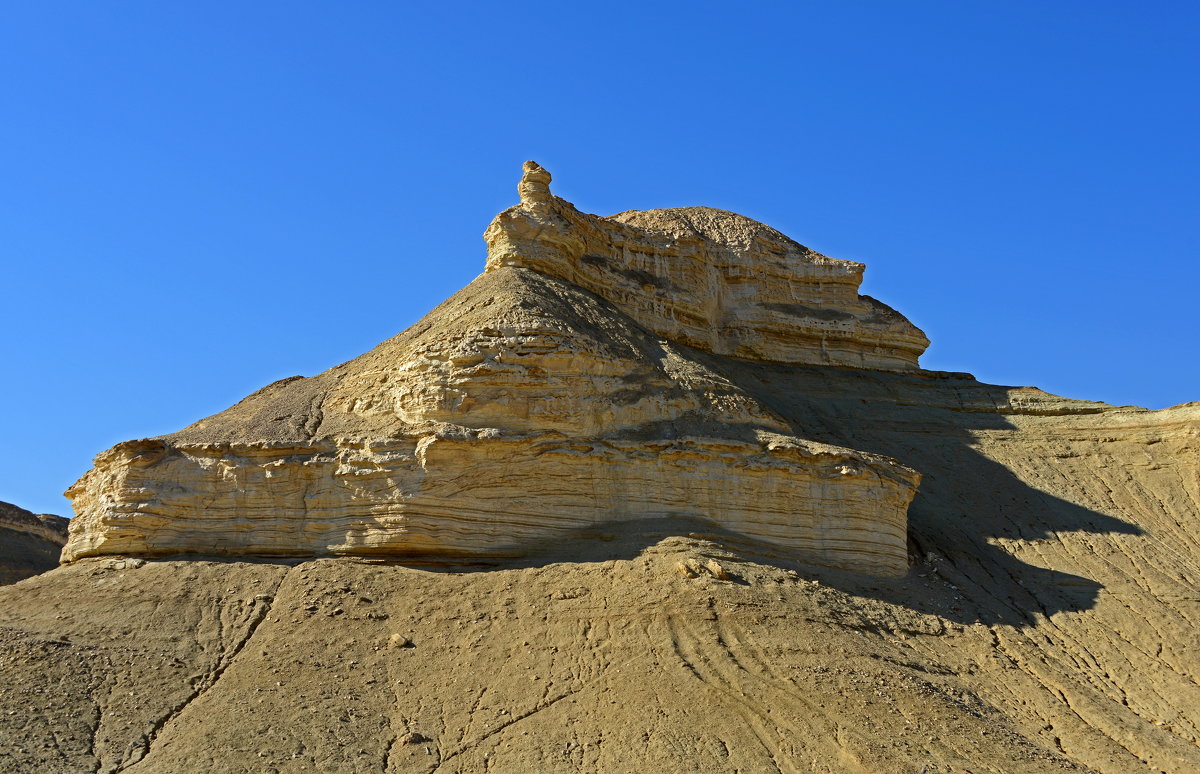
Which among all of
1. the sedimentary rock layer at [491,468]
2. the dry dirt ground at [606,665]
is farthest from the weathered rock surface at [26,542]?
the dry dirt ground at [606,665]

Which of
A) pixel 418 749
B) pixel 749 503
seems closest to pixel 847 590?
pixel 749 503

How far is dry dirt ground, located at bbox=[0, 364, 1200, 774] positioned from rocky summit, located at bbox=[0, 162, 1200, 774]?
69mm

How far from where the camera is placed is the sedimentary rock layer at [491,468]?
24219 millimetres

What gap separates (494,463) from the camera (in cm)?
2448

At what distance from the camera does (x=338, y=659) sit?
21125mm

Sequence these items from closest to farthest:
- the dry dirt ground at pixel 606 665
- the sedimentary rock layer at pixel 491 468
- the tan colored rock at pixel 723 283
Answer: the dry dirt ground at pixel 606 665
the sedimentary rock layer at pixel 491 468
the tan colored rock at pixel 723 283

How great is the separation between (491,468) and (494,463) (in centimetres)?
12

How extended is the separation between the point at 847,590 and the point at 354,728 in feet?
34.8

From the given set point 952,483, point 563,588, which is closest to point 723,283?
point 952,483

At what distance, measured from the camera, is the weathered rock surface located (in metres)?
41.8

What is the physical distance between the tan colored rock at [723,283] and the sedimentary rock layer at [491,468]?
5.73 m


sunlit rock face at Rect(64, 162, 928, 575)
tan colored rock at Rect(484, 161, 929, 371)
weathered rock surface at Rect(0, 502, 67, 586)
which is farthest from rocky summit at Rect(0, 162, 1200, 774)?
weathered rock surface at Rect(0, 502, 67, 586)

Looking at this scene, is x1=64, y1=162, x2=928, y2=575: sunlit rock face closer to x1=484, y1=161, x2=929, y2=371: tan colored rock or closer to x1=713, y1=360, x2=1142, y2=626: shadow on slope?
x1=713, y1=360, x2=1142, y2=626: shadow on slope

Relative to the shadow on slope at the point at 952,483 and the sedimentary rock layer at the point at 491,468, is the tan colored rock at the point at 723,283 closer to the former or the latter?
the shadow on slope at the point at 952,483
